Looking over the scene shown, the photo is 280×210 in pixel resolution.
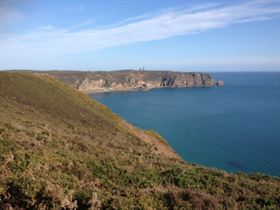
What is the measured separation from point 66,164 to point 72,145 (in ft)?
14.0

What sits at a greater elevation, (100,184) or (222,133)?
(100,184)

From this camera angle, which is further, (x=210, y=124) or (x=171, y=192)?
(x=210, y=124)

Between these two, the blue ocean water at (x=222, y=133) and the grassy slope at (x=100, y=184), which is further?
the blue ocean water at (x=222, y=133)

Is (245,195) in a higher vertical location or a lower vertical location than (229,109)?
higher

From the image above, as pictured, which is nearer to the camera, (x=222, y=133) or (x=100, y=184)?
(x=100, y=184)

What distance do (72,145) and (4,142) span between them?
12.3ft

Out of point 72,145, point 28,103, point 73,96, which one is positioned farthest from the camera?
point 73,96

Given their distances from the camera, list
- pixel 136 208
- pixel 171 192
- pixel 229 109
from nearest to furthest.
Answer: pixel 136 208 < pixel 171 192 < pixel 229 109

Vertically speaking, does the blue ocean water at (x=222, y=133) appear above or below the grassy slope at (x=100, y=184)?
below

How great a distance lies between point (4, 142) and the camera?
11.4 m

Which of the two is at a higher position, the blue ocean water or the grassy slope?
the grassy slope

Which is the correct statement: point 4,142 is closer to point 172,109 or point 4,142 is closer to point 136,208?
point 136,208

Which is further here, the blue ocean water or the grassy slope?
the blue ocean water

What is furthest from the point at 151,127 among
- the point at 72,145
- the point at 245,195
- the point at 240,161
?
the point at 245,195
